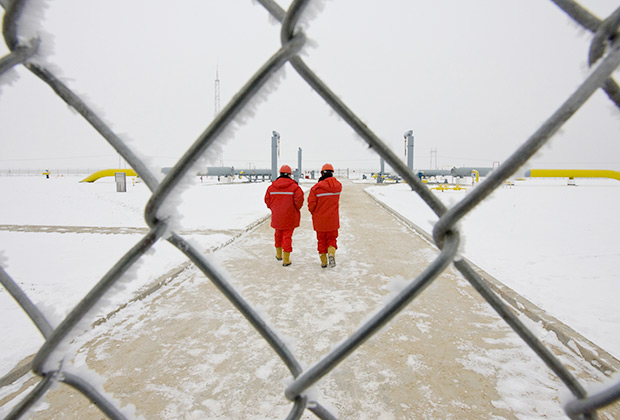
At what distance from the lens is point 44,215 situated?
10328 mm

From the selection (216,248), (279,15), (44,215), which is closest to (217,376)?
(279,15)

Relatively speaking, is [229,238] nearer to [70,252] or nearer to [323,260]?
[323,260]

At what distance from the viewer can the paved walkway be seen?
87.6 inches

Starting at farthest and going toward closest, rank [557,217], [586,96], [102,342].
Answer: [557,217], [102,342], [586,96]

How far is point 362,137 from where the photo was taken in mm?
726

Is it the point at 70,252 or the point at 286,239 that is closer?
the point at 286,239

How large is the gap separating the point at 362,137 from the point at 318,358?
2.54 metres

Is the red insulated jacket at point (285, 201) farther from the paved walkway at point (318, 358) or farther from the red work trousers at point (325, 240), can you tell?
the paved walkway at point (318, 358)

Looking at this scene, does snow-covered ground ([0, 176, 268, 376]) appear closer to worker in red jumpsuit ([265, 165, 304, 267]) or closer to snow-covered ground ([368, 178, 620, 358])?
worker in red jumpsuit ([265, 165, 304, 267])

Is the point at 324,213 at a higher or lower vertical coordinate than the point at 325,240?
higher

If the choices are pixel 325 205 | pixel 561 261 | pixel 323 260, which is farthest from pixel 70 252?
pixel 561 261

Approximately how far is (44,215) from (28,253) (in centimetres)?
581

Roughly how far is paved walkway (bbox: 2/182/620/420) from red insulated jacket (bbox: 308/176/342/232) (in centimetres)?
109

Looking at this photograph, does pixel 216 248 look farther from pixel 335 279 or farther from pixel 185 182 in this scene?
pixel 185 182
